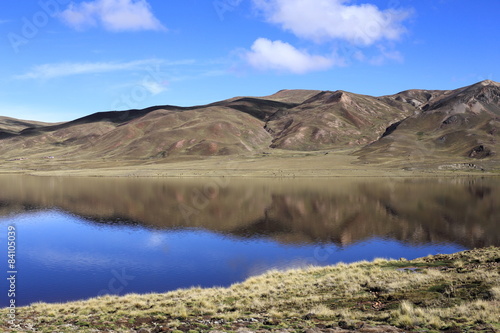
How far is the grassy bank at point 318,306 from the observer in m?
17.5

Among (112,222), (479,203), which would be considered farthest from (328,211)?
(112,222)

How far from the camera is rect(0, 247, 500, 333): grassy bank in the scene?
17469mm

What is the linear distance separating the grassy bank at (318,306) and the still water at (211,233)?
20.0 ft

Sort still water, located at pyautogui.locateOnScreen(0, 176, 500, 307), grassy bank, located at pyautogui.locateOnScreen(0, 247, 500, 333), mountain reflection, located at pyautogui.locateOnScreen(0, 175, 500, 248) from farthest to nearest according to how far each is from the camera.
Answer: mountain reflection, located at pyautogui.locateOnScreen(0, 175, 500, 248) < still water, located at pyautogui.locateOnScreen(0, 176, 500, 307) < grassy bank, located at pyautogui.locateOnScreen(0, 247, 500, 333)

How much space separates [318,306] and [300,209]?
4816cm

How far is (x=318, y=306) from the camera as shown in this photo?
2081 cm

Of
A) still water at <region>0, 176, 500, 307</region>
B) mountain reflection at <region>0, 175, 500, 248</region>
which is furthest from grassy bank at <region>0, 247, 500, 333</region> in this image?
mountain reflection at <region>0, 175, 500, 248</region>

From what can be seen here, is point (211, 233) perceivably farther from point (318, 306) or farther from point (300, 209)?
point (318, 306)

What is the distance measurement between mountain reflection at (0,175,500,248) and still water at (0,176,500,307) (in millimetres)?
203

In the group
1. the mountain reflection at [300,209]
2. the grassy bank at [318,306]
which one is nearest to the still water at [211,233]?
the mountain reflection at [300,209]

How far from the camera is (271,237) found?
1897 inches

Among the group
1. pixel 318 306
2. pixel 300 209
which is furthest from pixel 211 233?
pixel 318 306

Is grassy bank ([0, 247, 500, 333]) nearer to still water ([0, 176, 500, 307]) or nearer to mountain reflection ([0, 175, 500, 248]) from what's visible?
still water ([0, 176, 500, 307])

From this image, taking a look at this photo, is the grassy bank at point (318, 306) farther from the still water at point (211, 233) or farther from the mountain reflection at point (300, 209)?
the mountain reflection at point (300, 209)
